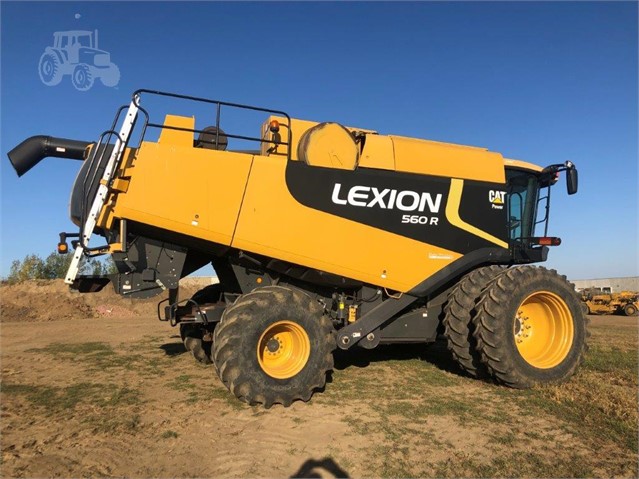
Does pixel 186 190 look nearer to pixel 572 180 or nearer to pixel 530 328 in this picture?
pixel 530 328

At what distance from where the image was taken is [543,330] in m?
6.86

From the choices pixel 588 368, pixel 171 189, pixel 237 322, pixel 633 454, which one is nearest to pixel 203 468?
pixel 237 322

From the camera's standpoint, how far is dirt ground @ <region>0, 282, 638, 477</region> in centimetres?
379

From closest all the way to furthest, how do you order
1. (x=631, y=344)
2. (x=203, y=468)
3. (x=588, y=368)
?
(x=203, y=468), (x=588, y=368), (x=631, y=344)

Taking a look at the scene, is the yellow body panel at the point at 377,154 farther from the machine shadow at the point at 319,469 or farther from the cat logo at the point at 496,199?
the machine shadow at the point at 319,469

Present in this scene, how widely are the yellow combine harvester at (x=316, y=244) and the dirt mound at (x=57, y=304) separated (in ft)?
45.3

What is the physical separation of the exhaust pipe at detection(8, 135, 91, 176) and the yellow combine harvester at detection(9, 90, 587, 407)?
0.02 metres

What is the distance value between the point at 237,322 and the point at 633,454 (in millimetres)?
4182

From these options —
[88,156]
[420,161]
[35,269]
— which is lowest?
[35,269]

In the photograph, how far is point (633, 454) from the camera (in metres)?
4.01

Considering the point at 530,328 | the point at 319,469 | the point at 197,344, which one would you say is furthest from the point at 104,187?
the point at 530,328

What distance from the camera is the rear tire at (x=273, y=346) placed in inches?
208

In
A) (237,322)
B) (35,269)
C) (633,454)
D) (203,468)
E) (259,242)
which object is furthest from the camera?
(35,269)

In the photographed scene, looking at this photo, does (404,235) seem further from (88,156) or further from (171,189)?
(88,156)
